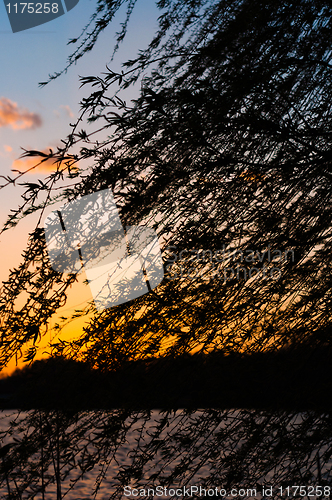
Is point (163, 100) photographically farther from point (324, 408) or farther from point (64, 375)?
point (324, 408)

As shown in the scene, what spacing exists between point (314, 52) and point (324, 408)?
1.69 metres

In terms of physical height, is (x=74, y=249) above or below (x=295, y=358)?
above

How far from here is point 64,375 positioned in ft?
5.22

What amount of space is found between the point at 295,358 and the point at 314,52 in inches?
59.6

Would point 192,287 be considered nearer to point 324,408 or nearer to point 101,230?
point 101,230

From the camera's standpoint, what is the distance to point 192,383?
1.50 m

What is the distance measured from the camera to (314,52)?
6.57 ft

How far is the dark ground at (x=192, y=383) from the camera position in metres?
1.52

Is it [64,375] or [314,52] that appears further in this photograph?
[314,52]

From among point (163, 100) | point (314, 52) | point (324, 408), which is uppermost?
point (314, 52)

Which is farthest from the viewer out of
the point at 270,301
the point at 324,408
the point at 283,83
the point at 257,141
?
the point at 283,83

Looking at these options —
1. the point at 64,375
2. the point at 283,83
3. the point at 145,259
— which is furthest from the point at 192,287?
the point at 283,83

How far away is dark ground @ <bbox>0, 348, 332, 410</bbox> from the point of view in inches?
59.7

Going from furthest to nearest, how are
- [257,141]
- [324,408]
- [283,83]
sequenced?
1. [283,83]
2. [257,141]
3. [324,408]
